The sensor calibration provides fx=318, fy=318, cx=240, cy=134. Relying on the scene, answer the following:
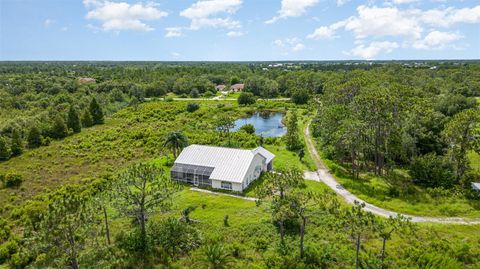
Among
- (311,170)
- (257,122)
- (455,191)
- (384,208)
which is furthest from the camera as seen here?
(257,122)

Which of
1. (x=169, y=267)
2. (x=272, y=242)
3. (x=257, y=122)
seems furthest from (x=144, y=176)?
(x=257, y=122)

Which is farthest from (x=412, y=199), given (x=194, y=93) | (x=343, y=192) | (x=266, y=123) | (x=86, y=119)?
(x=194, y=93)

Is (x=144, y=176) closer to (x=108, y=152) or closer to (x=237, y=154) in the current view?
(x=237, y=154)

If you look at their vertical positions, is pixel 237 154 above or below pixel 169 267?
above

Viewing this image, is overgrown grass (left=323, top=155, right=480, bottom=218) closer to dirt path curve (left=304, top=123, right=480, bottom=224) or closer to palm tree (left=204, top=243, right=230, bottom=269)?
dirt path curve (left=304, top=123, right=480, bottom=224)

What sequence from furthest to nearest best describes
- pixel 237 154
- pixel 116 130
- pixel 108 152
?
1. pixel 116 130
2. pixel 108 152
3. pixel 237 154

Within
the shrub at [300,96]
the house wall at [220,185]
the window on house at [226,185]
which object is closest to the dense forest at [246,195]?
the house wall at [220,185]

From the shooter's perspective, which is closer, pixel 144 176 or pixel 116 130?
pixel 144 176

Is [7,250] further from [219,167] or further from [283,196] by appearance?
[283,196]
